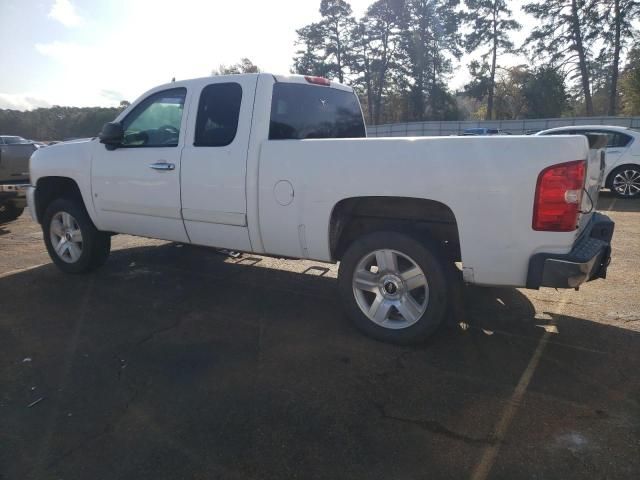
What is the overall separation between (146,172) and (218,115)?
0.96 meters

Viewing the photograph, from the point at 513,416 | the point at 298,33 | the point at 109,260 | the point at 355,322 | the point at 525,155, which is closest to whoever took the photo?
the point at 513,416

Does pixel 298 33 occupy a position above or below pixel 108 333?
above

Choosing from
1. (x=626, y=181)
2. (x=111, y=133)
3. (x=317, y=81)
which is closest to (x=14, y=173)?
(x=111, y=133)

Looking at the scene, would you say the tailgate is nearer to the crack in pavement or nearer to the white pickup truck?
the white pickup truck

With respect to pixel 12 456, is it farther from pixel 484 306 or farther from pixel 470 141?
pixel 484 306

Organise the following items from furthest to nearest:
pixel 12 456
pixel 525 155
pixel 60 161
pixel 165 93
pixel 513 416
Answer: pixel 60 161 < pixel 165 93 < pixel 525 155 < pixel 513 416 < pixel 12 456

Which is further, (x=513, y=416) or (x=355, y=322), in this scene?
(x=355, y=322)

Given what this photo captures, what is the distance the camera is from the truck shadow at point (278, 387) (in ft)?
7.61

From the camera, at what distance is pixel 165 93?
4.51 meters

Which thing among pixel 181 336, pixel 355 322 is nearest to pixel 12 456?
pixel 181 336

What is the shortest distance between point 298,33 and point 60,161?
3530 centimetres

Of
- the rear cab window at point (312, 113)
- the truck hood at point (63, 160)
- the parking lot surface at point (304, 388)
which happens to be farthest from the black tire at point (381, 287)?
the truck hood at point (63, 160)

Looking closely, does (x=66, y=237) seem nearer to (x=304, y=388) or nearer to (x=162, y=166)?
(x=162, y=166)

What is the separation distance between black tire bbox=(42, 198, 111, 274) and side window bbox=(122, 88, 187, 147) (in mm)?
1077
